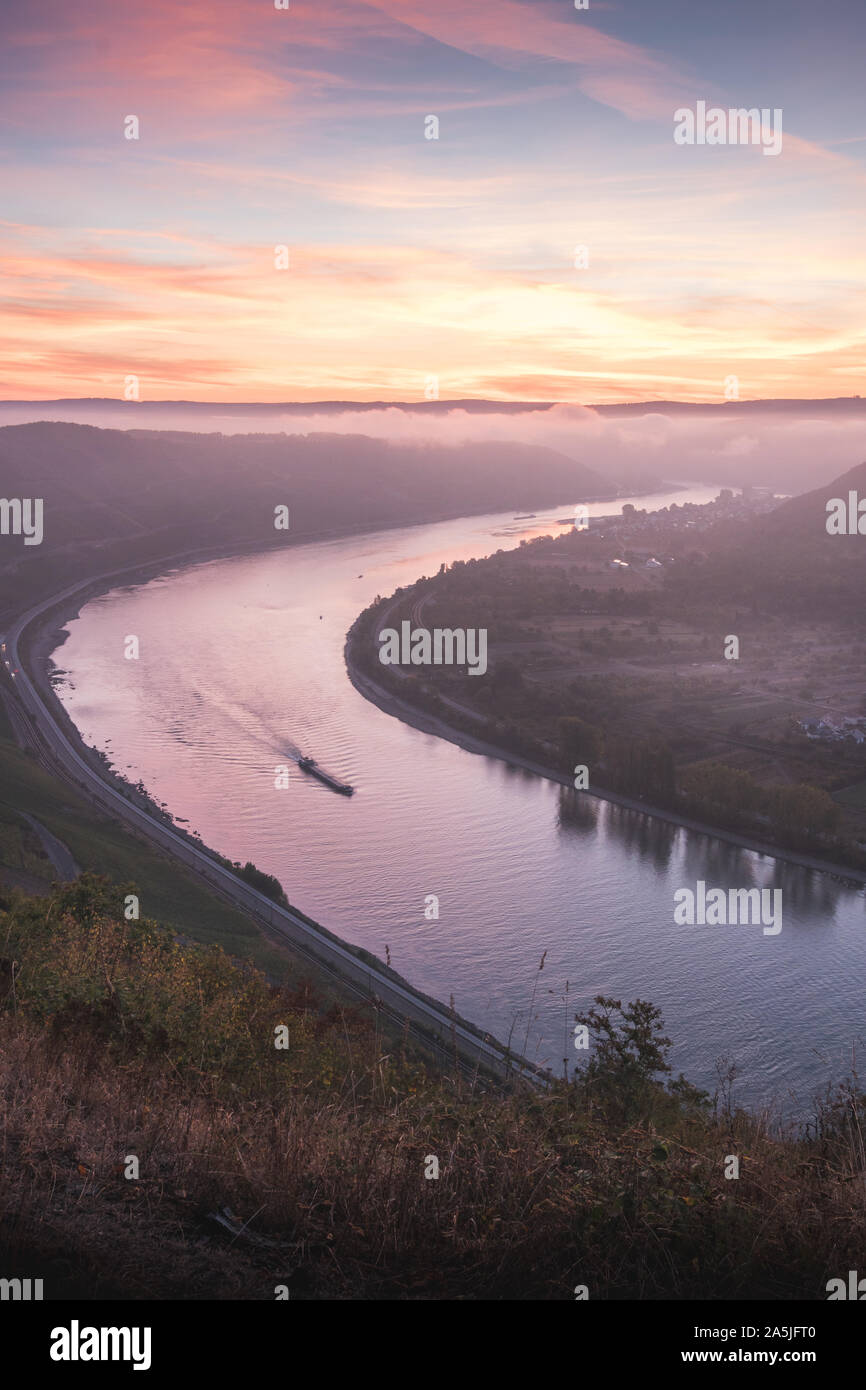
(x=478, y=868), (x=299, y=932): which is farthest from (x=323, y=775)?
(x=299, y=932)

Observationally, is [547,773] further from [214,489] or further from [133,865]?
[214,489]

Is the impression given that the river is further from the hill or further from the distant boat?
the hill

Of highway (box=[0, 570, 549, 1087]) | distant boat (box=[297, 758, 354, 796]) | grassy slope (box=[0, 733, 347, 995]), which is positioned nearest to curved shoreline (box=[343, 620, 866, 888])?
distant boat (box=[297, 758, 354, 796])

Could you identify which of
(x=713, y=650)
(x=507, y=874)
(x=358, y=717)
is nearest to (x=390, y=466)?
(x=713, y=650)

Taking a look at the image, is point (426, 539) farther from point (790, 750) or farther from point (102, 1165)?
point (102, 1165)

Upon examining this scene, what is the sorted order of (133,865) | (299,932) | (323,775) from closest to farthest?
(299,932), (133,865), (323,775)

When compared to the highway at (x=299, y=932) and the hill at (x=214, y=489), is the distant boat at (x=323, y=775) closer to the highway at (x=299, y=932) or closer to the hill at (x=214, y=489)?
the highway at (x=299, y=932)
